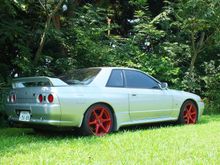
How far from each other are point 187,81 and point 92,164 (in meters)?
9.19

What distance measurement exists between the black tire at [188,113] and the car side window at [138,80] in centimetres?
102

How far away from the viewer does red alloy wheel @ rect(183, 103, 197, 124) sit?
9.38 metres

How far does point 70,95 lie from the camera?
22.9 feet

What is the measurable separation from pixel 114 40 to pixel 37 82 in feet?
17.8

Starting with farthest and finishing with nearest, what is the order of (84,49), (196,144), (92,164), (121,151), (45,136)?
(84,49), (45,136), (196,144), (121,151), (92,164)

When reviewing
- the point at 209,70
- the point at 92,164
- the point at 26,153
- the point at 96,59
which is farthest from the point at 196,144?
the point at 209,70

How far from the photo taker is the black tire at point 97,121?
719 centimetres

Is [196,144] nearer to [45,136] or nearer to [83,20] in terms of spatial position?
[45,136]

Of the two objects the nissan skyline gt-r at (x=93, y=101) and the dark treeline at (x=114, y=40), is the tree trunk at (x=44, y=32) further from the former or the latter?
the nissan skyline gt-r at (x=93, y=101)

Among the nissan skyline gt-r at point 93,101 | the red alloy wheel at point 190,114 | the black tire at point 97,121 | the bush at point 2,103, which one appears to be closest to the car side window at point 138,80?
the nissan skyline gt-r at point 93,101

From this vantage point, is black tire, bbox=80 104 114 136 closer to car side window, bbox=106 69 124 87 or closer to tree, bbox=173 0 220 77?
car side window, bbox=106 69 124 87

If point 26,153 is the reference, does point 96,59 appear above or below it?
above

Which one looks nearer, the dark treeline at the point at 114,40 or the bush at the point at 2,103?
the bush at the point at 2,103

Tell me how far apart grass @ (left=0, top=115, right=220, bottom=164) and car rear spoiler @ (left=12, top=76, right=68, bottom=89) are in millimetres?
1013
